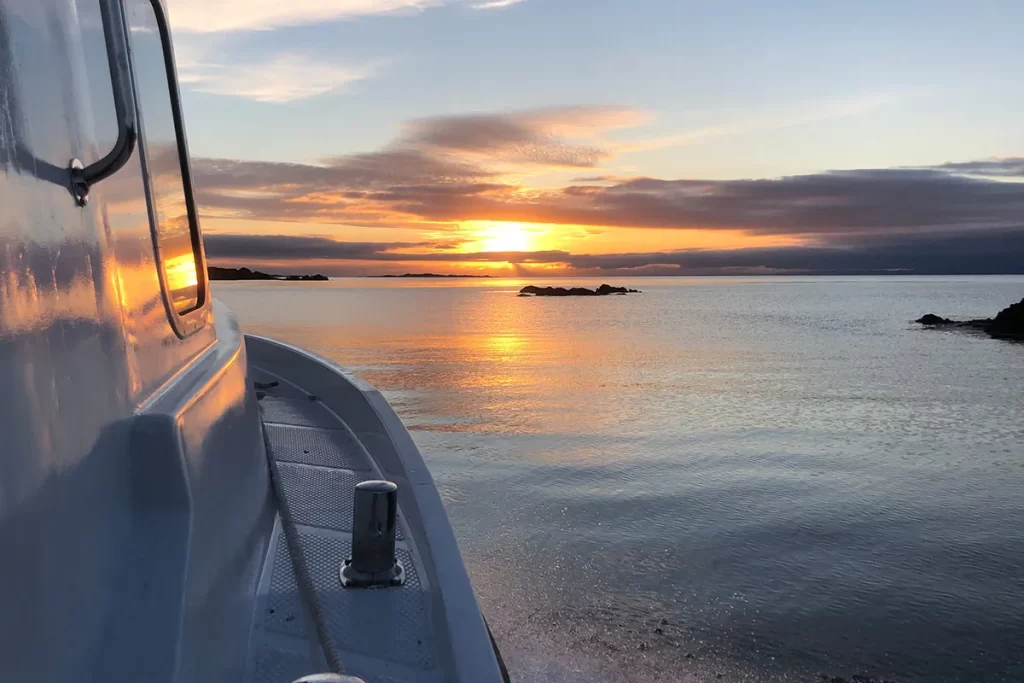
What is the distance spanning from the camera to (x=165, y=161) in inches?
91.0

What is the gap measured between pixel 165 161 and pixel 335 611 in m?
1.46

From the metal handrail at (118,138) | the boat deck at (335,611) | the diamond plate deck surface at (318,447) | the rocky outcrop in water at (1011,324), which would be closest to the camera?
the metal handrail at (118,138)

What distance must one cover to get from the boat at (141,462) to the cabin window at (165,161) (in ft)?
0.04

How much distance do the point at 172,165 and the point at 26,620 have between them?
1.69 meters

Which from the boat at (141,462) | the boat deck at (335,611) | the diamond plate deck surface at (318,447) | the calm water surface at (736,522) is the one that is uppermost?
the boat at (141,462)

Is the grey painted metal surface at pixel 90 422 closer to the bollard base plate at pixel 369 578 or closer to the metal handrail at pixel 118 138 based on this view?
the metal handrail at pixel 118 138

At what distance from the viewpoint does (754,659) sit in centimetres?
474

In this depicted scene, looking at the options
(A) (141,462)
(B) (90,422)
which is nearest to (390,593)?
(A) (141,462)

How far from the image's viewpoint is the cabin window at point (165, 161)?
2.05m

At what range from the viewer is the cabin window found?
2.05m

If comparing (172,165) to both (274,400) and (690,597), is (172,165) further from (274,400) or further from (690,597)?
(690,597)

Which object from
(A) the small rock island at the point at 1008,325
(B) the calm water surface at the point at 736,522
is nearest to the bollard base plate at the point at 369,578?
(B) the calm water surface at the point at 736,522

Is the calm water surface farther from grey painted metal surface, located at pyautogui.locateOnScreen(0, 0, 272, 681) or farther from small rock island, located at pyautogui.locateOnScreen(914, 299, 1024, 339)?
small rock island, located at pyautogui.locateOnScreen(914, 299, 1024, 339)

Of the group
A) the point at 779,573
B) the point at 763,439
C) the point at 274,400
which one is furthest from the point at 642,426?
the point at 274,400
